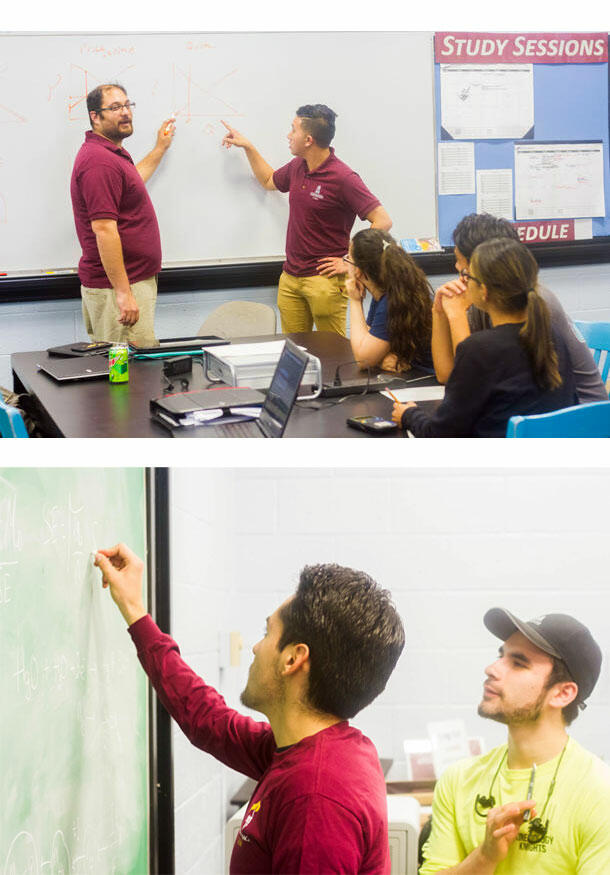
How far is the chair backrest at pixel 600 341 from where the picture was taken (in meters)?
3.40

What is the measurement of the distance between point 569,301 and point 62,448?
4759 mm

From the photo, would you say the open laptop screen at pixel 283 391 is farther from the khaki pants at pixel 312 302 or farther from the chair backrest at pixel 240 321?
the khaki pants at pixel 312 302

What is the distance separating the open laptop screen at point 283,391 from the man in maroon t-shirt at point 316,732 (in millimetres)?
1379

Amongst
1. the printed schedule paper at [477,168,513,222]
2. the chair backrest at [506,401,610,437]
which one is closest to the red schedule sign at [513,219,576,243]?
the printed schedule paper at [477,168,513,222]

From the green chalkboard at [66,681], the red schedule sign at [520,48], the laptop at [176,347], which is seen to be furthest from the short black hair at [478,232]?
the green chalkboard at [66,681]

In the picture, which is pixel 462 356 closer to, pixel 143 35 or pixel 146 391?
pixel 146 391

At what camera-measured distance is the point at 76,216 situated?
4105 millimetres

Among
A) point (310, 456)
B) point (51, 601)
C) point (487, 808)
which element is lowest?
point (487, 808)

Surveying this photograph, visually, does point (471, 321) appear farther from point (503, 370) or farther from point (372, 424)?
point (372, 424)

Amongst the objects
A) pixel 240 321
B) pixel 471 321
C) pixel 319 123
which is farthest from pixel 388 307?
pixel 319 123

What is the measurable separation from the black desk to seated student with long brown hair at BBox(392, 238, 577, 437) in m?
0.14

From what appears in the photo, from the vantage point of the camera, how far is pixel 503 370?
2.38m

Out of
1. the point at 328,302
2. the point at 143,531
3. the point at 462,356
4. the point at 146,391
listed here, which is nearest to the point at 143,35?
the point at 328,302

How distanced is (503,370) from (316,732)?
5.97ft
